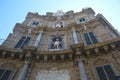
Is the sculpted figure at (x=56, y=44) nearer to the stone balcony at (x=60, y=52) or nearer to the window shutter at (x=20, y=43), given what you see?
the stone balcony at (x=60, y=52)

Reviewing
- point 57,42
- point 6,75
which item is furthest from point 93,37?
point 6,75

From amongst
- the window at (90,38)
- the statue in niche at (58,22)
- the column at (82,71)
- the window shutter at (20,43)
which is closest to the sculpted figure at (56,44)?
the window at (90,38)

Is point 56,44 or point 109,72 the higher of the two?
point 56,44

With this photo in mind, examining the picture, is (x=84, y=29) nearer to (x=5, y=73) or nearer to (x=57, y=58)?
(x=57, y=58)

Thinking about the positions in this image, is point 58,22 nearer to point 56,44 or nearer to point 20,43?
point 56,44

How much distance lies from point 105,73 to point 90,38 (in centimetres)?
541

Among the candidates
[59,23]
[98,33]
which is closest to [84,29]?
[98,33]

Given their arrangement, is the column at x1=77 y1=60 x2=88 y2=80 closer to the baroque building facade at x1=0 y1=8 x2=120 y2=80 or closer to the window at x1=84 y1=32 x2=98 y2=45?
the baroque building facade at x1=0 y1=8 x2=120 y2=80

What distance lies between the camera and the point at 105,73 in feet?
34.2

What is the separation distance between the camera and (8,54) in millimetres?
12500

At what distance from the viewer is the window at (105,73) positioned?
10.0 metres

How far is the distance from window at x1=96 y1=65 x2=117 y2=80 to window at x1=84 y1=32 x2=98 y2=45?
3980 millimetres

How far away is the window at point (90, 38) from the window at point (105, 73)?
13.1ft

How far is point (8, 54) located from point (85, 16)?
1319cm
